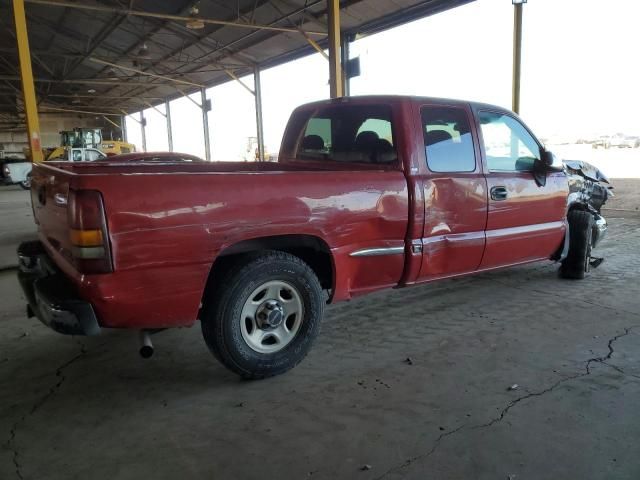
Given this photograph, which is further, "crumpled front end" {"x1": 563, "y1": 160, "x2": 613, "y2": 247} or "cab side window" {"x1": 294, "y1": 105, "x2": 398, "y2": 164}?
"crumpled front end" {"x1": 563, "y1": 160, "x2": 613, "y2": 247}

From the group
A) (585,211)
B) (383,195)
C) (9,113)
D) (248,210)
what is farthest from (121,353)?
(9,113)

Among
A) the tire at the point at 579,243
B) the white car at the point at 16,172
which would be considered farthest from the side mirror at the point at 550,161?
the white car at the point at 16,172

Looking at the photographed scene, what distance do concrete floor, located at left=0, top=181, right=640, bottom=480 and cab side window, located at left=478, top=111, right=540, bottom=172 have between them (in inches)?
52.1

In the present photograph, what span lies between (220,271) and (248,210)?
17.8 inches

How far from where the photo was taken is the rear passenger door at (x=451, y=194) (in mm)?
3643

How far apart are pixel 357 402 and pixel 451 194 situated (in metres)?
1.78

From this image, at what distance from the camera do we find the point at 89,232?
235 cm

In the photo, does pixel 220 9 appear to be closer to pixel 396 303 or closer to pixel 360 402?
pixel 396 303

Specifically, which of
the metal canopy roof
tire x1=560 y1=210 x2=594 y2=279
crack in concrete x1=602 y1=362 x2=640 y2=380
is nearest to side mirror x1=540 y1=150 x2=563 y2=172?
tire x1=560 y1=210 x2=594 y2=279

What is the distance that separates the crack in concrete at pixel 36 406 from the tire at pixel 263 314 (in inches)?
40.9

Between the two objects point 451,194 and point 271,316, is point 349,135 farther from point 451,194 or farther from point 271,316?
point 271,316

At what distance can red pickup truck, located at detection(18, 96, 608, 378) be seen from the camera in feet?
8.12

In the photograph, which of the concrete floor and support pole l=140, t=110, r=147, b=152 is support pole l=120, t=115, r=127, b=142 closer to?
support pole l=140, t=110, r=147, b=152

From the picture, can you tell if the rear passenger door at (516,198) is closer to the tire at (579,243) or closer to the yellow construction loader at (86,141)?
the tire at (579,243)
